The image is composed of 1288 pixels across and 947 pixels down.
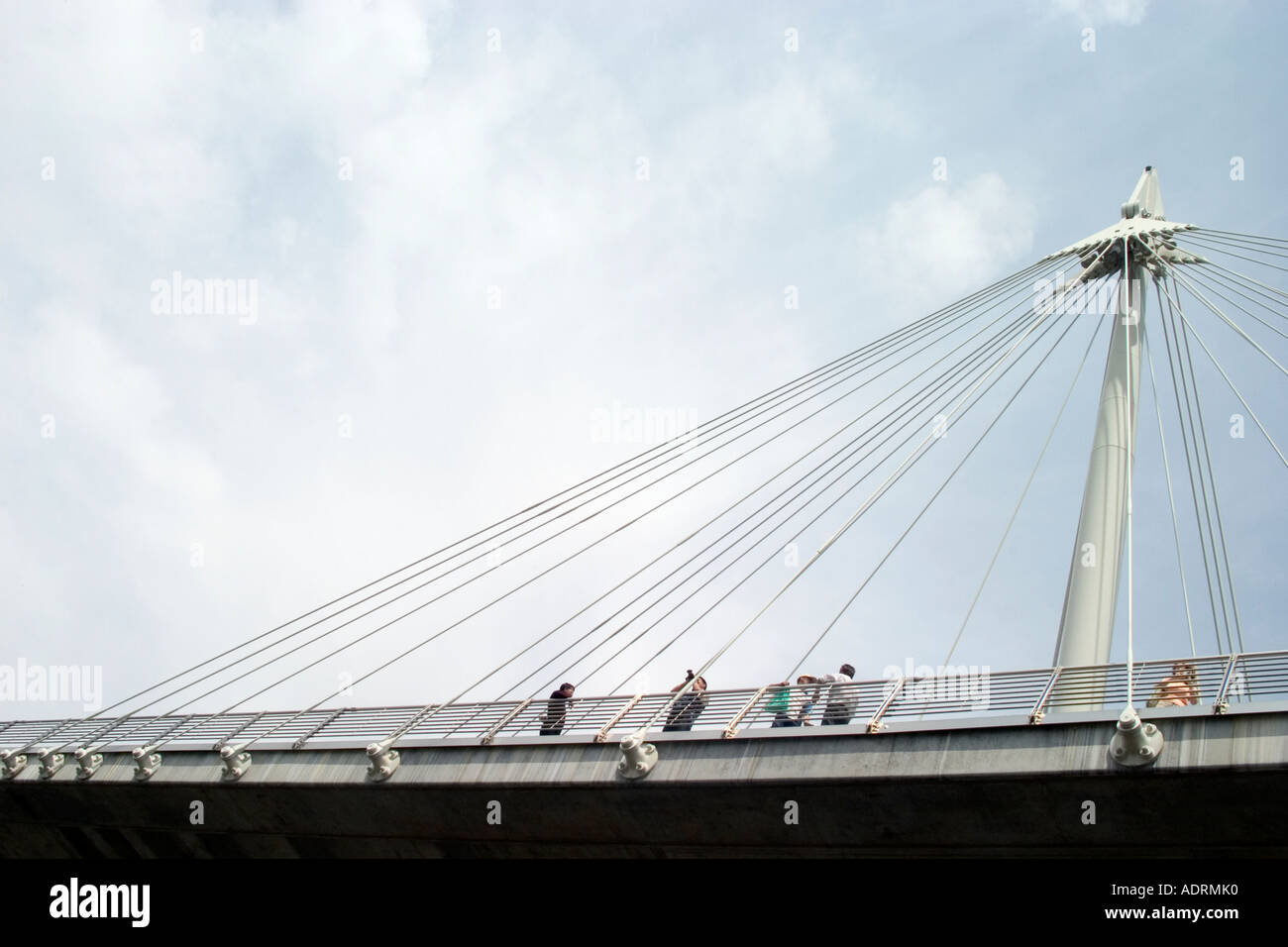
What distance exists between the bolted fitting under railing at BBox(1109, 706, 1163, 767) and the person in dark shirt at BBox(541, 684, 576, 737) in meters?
6.58

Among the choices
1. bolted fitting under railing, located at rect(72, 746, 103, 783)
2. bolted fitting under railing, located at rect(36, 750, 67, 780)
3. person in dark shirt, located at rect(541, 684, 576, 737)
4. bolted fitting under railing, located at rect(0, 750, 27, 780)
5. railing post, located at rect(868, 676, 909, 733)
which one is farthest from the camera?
bolted fitting under railing, located at rect(0, 750, 27, 780)

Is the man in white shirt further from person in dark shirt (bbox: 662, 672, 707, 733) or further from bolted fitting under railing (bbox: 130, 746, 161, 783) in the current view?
bolted fitting under railing (bbox: 130, 746, 161, 783)

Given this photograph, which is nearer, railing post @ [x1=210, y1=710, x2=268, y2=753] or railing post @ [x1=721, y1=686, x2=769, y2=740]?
railing post @ [x1=721, y1=686, x2=769, y2=740]

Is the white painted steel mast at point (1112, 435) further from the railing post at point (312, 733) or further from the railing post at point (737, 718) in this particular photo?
the railing post at point (312, 733)

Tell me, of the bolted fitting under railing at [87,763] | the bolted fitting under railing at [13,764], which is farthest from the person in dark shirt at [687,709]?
the bolted fitting under railing at [13,764]

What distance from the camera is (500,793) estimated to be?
13.6 m

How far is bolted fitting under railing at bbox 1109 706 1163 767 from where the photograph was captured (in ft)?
32.2

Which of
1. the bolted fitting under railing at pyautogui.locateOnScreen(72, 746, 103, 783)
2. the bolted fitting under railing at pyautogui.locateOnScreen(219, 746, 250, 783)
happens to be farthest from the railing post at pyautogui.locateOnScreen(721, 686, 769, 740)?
the bolted fitting under railing at pyautogui.locateOnScreen(72, 746, 103, 783)

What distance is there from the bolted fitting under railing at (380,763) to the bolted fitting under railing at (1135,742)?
865 centimetres

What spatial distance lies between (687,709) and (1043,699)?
4.20 metres
